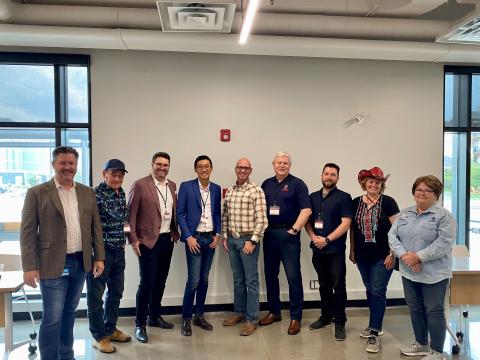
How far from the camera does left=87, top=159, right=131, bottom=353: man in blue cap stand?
3160mm

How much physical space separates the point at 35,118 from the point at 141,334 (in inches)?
103

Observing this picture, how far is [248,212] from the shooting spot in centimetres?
371

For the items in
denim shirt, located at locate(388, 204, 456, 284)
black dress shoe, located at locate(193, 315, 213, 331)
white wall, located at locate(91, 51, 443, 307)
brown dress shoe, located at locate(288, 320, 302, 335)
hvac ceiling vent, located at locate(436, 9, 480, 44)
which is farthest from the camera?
white wall, located at locate(91, 51, 443, 307)

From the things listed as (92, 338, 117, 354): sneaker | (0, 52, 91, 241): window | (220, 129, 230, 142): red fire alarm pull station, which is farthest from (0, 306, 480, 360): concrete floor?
(220, 129, 230, 142): red fire alarm pull station

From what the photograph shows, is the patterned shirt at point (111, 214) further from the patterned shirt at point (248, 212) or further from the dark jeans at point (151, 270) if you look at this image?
the patterned shirt at point (248, 212)

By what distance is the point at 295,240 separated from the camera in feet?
12.4

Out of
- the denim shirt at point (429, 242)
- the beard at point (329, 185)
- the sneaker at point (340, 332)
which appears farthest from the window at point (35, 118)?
the denim shirt at point (429, 242)

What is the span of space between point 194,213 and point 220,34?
5.78 feet

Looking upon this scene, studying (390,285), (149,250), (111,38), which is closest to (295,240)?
(149,250)

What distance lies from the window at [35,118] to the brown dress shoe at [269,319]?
246cm

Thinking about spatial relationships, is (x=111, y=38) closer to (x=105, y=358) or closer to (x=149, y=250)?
(x=149, y=250)

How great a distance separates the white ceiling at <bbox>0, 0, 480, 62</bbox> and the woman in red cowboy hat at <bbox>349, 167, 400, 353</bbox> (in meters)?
1.47

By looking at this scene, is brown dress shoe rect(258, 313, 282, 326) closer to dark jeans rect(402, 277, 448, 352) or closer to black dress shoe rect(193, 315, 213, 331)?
black dress shoe rect(193, 315, 213, 331)

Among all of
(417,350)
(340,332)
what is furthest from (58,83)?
(417,350)
